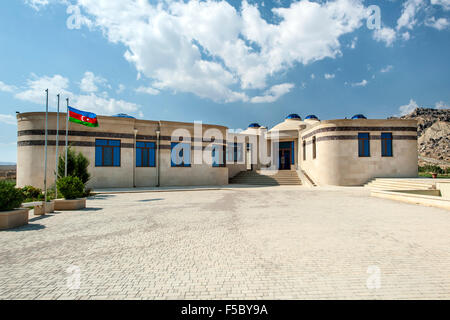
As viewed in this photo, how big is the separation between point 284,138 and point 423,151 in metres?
93.7

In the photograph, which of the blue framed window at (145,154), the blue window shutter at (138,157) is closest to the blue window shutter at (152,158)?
the blue framed window at (145,154)

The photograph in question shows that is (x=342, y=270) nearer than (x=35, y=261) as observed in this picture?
Yes

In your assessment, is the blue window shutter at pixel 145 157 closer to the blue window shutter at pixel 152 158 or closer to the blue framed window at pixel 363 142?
the blue window shutter at pixel 152 158

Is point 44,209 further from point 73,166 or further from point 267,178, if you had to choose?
point 267,178

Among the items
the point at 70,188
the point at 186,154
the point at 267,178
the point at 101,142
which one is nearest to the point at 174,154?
the point at 186,154

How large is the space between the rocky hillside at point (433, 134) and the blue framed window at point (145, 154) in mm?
83701

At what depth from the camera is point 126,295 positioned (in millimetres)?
3189

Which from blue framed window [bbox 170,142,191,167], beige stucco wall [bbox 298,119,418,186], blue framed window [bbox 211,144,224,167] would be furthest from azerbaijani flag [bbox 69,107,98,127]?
beige stucco wall [bbox 298,119,418,186]

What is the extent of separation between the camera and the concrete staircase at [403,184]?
15219 mm

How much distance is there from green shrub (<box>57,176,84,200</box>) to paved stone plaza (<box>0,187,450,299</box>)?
8.87 ft

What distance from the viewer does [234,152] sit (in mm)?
29141
